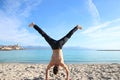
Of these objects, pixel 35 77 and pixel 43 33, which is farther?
pixel 35 77

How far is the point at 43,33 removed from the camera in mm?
6824

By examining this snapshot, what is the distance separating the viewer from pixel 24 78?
439 inches

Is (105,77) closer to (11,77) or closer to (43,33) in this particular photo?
(11,77)

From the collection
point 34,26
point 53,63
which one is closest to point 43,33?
point 34,26

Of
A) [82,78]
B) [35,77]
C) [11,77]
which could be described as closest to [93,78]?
[82,78]

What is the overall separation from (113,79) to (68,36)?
16.4 ft

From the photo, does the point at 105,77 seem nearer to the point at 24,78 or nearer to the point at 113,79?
the point at 113,79

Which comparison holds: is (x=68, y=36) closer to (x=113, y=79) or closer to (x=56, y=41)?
(x=56, y=41)

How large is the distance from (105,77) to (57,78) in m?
2.53

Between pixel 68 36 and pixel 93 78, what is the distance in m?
4.99

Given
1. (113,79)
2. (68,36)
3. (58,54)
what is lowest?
(113,79)

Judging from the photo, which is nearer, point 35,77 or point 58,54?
point 58,54

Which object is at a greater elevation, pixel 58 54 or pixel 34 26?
pixel 34 26

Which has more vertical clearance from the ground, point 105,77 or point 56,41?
point 56,41
